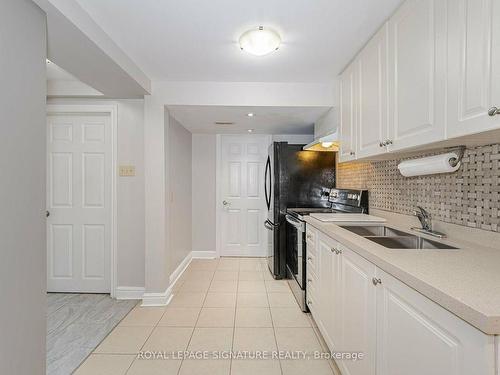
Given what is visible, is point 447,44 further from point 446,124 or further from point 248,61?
point 248,61

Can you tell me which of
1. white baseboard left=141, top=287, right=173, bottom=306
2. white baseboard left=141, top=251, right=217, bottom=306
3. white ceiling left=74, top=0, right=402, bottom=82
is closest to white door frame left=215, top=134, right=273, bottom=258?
white baseboard left=141, top=251, right=217, bottom=306

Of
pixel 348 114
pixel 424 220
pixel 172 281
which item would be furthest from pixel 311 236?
pixel 172 281

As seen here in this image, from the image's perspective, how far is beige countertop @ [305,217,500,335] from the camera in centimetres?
67

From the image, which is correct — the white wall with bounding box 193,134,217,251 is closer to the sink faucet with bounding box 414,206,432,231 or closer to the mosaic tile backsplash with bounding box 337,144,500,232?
the mosaic tile backsplash with bounding box 337,144,500,232

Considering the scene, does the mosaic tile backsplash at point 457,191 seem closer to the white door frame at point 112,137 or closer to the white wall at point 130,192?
the white wall at point 130,192

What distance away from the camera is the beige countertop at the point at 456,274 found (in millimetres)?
666

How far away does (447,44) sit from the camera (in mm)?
1146

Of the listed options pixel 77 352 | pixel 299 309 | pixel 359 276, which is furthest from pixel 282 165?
pixel 77 352

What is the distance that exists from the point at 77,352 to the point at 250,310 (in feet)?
4.64

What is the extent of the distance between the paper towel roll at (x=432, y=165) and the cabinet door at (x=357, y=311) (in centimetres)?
65

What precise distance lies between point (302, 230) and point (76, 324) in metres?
2.19

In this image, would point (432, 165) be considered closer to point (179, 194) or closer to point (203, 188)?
point (179, 194)

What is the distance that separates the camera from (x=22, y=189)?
129 cm

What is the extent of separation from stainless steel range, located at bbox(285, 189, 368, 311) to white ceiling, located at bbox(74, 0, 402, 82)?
1219 mm
